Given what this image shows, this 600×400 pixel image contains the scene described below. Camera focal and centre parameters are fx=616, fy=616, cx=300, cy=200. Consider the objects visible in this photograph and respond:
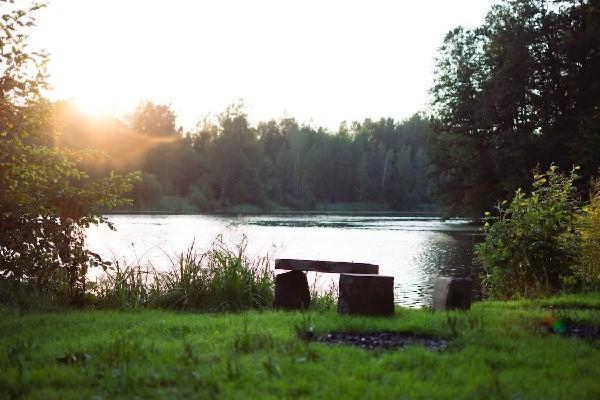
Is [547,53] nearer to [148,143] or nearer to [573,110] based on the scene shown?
[573,110]

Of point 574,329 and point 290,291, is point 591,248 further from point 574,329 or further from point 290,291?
point 290,291

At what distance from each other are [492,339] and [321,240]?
29.6m

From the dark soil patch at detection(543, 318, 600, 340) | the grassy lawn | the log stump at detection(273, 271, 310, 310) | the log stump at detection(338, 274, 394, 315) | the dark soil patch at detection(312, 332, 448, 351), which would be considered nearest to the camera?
the grassy lawn

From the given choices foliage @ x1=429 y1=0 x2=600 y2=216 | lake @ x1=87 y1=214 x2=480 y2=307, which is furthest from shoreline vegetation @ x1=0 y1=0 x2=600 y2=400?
foliage @ x1=429 y1=0 x2=600 y2=216

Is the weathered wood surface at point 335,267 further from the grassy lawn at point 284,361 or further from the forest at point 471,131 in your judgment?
the forest at point 471,131

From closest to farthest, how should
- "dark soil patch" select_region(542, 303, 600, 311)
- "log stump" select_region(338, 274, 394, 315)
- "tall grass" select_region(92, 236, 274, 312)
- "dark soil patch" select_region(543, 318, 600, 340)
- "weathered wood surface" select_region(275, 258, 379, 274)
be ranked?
"dark soil patch" select_region(543, 318, 600, 340)
"log stump" select_region(338, 274, 394, 315)
"dark soil patch" select_region(542, 303, 600, 311)
"weathered wood surface" select_region(275, 258, 379, 274)
"tall grass" select_region(92, 236, 274, 312)

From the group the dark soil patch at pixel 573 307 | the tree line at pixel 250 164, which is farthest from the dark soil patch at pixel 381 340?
the tree line at pixel 250 164

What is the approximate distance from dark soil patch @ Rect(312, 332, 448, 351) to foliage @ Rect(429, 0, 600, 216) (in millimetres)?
28200

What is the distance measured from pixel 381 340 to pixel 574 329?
254 cm

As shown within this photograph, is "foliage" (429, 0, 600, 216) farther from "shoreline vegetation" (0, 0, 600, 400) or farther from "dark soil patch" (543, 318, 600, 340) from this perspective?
"dark soil patch" (543, 318, 600, 340)

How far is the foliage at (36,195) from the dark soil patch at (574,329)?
728cm

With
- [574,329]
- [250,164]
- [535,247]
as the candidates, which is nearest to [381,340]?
[574,329]

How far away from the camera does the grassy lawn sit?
198 inches

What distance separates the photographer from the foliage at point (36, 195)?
1068cm
